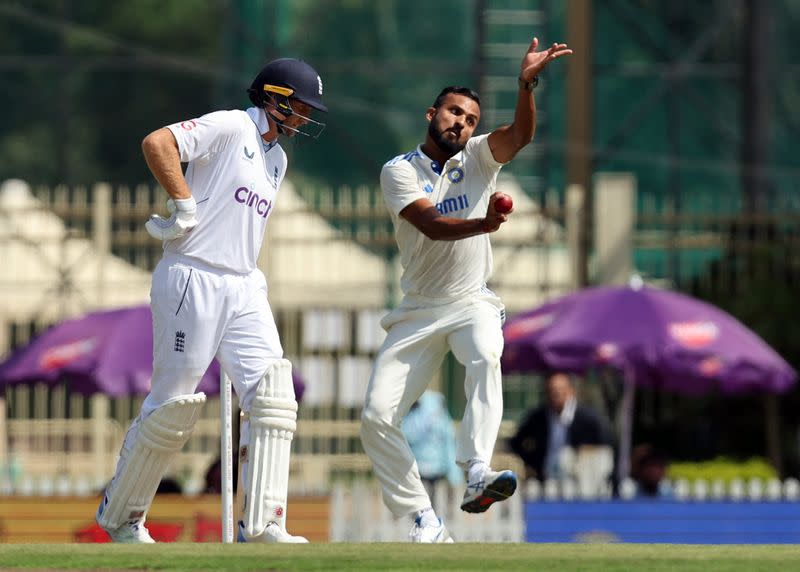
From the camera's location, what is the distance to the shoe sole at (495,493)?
338 inches

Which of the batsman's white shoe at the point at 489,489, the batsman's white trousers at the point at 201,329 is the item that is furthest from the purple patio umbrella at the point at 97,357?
the batsman's white shoe at the point at 489,489

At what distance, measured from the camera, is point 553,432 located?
14961 millimetres

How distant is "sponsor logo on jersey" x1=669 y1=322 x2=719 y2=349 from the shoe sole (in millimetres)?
6039

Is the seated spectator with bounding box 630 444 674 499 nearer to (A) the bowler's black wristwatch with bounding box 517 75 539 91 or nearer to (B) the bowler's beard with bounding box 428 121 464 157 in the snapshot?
(B) the bowler's beard with bounding box 428 121 464 157

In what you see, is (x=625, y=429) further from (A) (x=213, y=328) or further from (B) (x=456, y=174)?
(A) (x=213, y=328)

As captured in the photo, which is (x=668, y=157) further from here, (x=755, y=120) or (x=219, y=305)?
(x=219, y=305)

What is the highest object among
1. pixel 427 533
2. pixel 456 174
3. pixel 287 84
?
pixel 287 84

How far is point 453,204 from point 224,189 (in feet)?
3.40

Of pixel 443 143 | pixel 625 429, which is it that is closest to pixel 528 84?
pixel 443 143

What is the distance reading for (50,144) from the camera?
120ft

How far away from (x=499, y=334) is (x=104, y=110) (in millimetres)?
26207

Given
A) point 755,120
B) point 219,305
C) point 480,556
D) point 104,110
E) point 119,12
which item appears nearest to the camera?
point 480,556

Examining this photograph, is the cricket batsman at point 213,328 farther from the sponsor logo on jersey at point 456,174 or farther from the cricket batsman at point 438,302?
the sponsor logo on jersey at point 456,174

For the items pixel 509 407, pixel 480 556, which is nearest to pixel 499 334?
pixel 480 556
